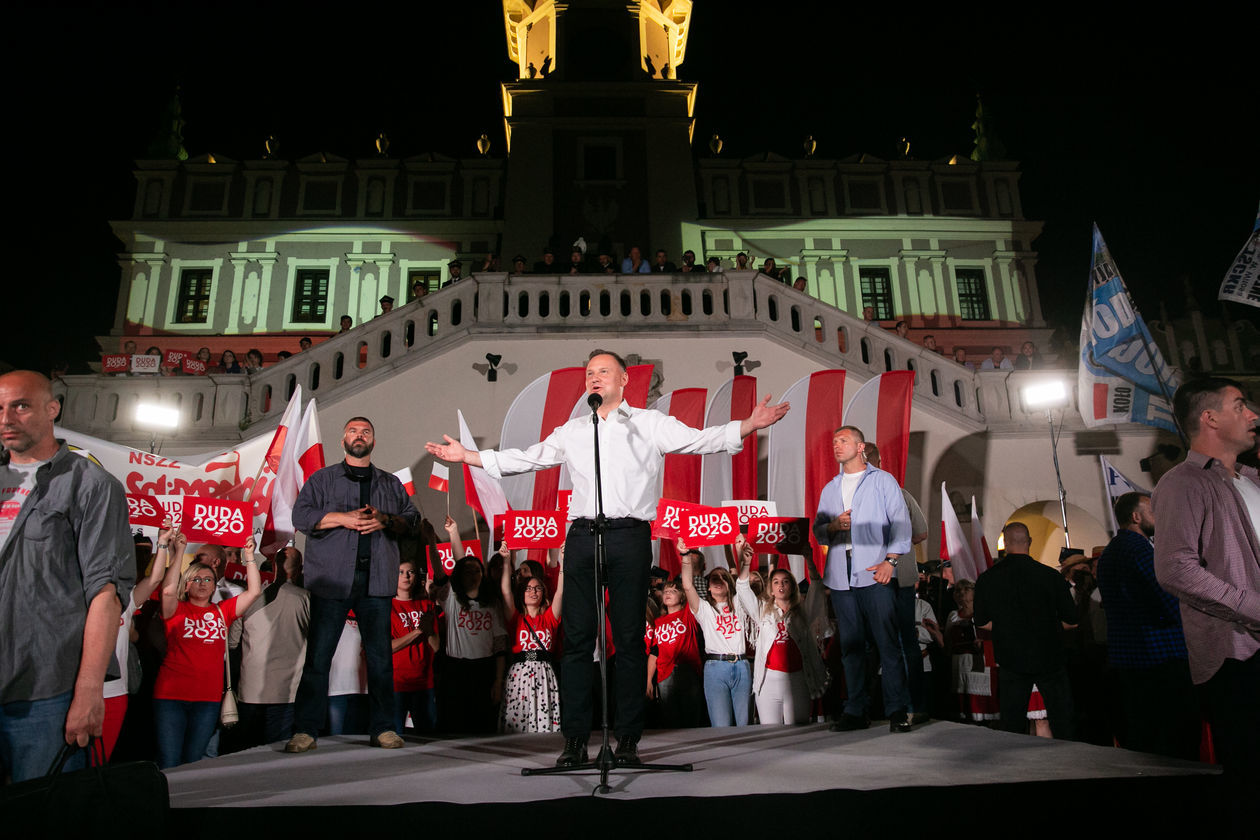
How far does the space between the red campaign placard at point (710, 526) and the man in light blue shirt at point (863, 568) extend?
6.43 ft

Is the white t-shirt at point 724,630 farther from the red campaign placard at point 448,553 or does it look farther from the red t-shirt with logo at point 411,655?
the red campaign placard at point 448,553

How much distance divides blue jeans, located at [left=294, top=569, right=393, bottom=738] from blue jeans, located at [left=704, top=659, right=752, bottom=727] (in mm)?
3216

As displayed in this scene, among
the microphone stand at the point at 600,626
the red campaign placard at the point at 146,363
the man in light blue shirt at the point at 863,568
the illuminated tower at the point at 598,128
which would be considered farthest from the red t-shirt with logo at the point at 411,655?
the illuminated tower at the point at 598,128

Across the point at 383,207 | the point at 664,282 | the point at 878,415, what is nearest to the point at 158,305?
the point at 383,207

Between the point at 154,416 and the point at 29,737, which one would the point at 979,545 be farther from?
the point at 154,416

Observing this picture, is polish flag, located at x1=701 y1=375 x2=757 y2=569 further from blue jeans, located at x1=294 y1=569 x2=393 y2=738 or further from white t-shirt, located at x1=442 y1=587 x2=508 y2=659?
blue jeans, located at x1=294 y1=569 x2=393 y2=738

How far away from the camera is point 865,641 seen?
6059 millimetres

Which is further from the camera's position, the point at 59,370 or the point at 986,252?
the point at 986,252

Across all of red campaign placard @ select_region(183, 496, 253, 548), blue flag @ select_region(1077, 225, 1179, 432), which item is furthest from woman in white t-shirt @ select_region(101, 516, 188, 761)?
blue flag @ select_region(1077, 225, 1179, 432)

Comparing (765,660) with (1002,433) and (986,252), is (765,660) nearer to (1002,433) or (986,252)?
(1002,433)

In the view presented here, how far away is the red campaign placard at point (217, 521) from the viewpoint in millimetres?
7230

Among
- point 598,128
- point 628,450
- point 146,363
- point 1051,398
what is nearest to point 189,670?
point 628,450

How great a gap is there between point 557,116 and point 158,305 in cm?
1356

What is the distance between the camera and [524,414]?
1191cm
